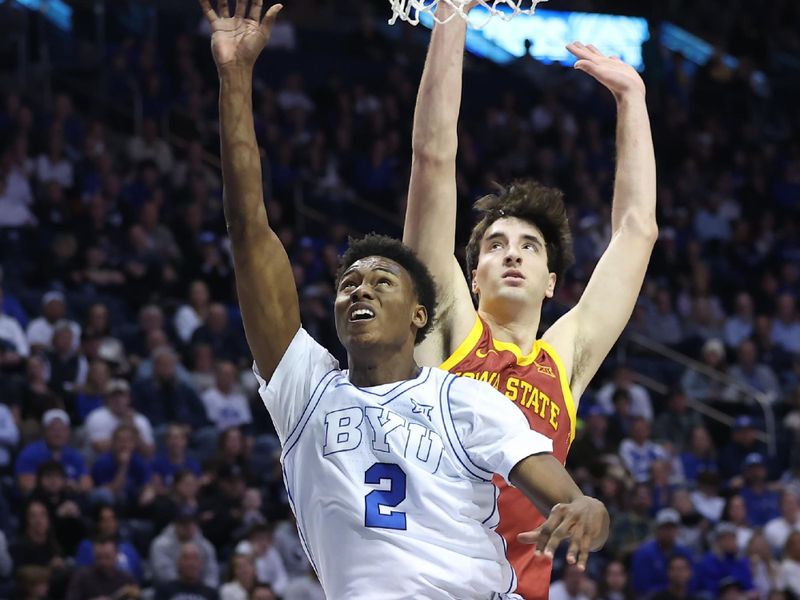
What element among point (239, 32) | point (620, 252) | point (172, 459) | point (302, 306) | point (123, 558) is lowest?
point (123, 558)

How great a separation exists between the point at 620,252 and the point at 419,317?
131cm

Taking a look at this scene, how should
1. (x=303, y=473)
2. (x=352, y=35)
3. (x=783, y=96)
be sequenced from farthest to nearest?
(x=783, y=96), (x=352, y=35), (x=303, y=473)

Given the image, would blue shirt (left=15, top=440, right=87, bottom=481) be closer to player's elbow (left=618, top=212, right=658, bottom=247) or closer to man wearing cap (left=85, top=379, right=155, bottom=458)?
man wearing cap (left=85, top=379, right=155, bottom=458)

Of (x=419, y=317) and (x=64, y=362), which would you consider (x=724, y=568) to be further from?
(x=419, y=317)

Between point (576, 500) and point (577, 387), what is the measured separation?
1549 mm

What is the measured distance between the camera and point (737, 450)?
13.6 m

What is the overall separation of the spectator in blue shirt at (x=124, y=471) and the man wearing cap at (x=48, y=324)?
48.6 inches

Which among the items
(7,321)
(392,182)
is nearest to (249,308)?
(7,321)

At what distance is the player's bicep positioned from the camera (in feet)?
12.4

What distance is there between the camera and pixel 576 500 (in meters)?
3.35

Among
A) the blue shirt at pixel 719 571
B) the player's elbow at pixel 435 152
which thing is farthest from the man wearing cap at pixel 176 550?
the player's elbow at pixel 435 152

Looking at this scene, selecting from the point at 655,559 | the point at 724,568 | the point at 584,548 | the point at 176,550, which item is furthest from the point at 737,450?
the point at 584,548

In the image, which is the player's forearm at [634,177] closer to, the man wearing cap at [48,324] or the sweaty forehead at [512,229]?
the sweaty forehead at [512,229]

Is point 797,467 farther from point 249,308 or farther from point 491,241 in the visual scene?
point 249,308
